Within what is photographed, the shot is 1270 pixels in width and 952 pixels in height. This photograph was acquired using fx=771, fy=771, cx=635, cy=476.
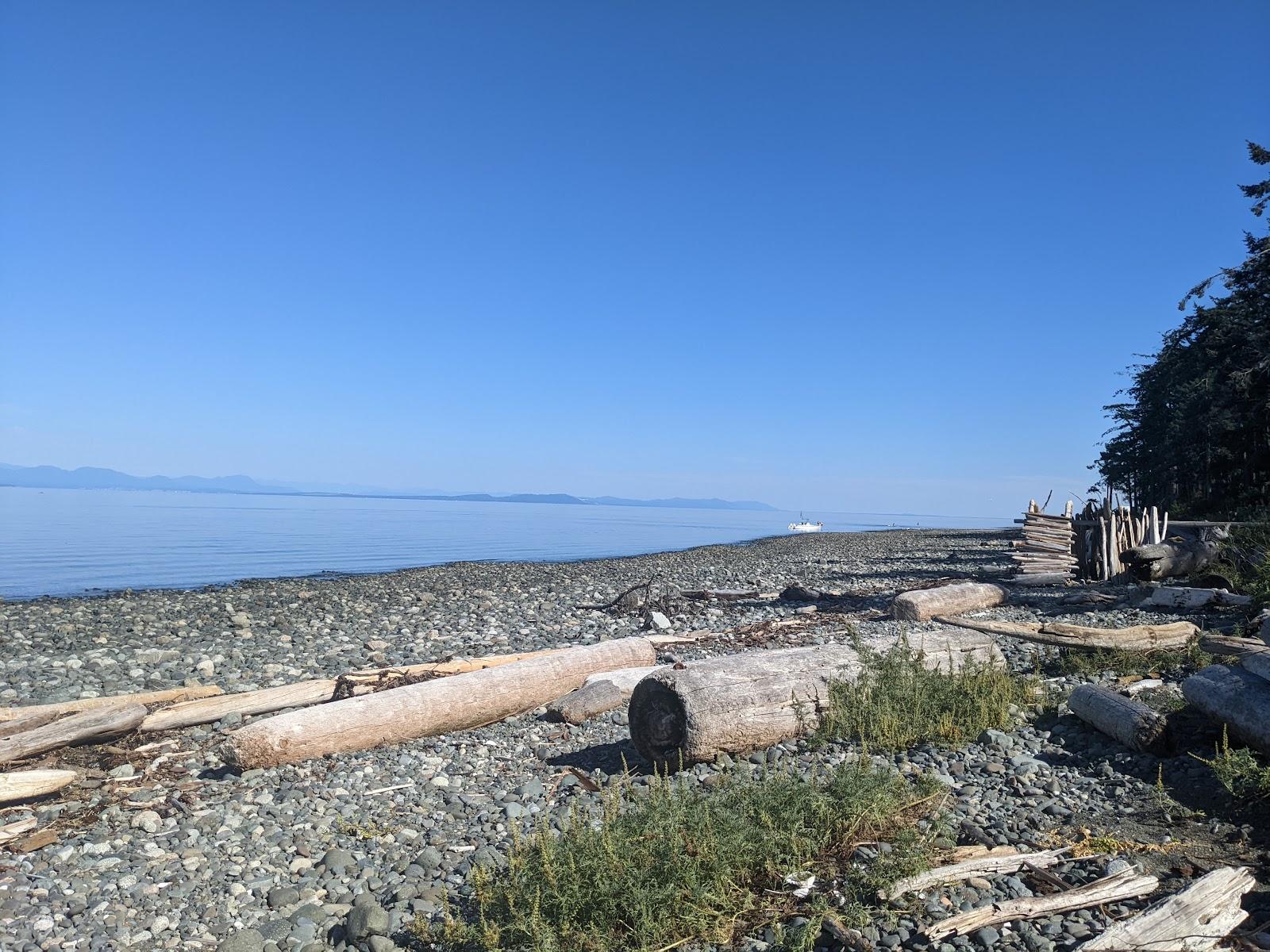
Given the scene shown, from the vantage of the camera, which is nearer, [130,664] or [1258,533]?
[130,664]

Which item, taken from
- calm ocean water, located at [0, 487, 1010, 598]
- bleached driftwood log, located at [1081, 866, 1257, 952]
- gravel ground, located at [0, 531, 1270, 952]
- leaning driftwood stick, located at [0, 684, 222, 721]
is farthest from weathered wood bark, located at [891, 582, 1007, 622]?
calm ocean water, located at [0, 487, 1010, 598]

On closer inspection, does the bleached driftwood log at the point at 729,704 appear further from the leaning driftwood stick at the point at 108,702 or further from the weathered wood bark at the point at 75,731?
the leaning driftwood stick at the point at 108,702

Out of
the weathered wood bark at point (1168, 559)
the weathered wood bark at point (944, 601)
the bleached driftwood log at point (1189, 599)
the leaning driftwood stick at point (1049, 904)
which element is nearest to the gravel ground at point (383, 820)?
the leaning driftwood stick at point (1049, 904)

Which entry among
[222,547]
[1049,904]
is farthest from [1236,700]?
[222,547]

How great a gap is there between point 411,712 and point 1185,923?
21.0 feet

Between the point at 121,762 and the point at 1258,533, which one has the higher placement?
the point at 1258,533

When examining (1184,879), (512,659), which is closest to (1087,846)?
(1184,879)

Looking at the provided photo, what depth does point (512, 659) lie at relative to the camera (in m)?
10.3

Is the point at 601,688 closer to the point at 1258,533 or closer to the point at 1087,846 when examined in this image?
the point at 1087,846

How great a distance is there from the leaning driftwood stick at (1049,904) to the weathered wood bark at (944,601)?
940cm

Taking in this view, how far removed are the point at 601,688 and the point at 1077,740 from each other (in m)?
4.52

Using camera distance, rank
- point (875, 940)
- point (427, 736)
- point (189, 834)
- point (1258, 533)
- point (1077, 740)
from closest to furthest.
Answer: point (875, 940) → point (189, 834) → point (1077, 740) → point (427, 736) → point (1258, 533)

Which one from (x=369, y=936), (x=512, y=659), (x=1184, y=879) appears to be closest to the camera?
(x=1184, y=879)

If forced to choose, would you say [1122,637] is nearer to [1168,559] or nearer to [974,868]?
[974,868]
